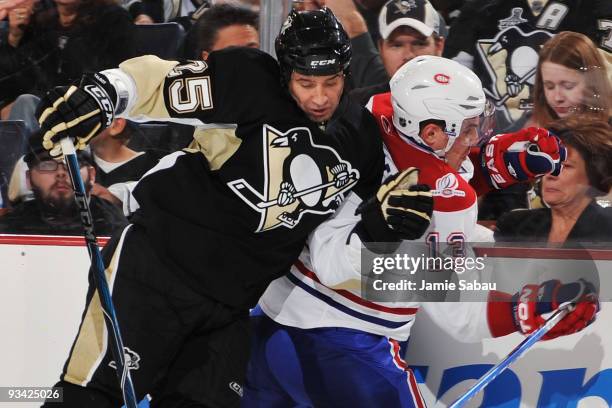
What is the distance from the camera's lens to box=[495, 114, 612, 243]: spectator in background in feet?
8.62

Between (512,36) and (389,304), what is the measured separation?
34.6 inches

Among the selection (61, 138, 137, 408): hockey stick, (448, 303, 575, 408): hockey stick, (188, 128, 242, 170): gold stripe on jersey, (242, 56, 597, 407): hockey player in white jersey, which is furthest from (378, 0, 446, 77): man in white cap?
(61, 138, 137, 408): hockey stick

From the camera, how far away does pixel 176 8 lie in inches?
97.6

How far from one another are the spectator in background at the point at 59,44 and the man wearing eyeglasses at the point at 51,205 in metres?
0.17

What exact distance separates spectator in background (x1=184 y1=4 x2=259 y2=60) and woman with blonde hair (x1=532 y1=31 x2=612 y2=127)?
2.72 feet

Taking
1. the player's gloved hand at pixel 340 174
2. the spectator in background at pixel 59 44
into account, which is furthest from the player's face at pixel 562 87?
the spectator in background at pixel 59 44

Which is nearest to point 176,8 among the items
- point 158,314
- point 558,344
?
point 158,314

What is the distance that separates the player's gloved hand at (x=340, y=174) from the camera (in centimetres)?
210

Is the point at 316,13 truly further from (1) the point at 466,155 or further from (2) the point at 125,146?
(2) the point at 125,146

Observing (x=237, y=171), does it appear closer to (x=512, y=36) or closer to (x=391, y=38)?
(x=391, y=38)

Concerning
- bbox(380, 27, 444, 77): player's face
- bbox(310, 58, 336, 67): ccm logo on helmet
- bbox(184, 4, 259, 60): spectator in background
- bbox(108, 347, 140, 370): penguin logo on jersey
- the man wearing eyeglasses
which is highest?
bbox(310, 58, 336, 67): ccm logo on helmet

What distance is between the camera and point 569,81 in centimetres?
262

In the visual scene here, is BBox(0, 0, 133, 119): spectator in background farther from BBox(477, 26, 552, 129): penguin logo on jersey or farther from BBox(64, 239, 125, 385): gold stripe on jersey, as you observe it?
BBox(477, 26, 552, 129): penguin logo on jersey

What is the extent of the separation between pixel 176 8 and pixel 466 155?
89 centimetres
